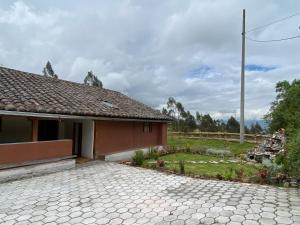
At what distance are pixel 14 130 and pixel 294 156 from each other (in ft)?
40.6

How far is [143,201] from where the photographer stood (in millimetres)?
7801

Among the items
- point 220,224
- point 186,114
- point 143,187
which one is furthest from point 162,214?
point 186,114

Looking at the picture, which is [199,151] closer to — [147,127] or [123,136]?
[147,127]

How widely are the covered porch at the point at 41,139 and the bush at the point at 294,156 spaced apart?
28.6 feet

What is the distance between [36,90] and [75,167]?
160 inches

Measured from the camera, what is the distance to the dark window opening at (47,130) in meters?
15.5

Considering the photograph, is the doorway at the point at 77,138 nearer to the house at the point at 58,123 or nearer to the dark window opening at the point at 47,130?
the house at the point at 58,123

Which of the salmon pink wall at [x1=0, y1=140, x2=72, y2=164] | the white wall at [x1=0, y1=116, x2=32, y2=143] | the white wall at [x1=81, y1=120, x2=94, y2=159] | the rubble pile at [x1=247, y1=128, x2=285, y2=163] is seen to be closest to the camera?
the salmon pink wall at [x1=0, y1=140, x2=72, y2=164]

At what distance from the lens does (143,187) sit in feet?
30.6

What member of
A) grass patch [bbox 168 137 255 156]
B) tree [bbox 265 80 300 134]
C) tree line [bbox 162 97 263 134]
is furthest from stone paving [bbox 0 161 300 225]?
tree line [bbox 162 97 263 134]

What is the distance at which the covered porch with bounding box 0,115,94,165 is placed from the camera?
37.0 feet

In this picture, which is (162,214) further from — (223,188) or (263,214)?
(223,188)

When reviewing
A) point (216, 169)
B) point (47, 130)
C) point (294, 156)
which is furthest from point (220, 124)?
point (294, 156)

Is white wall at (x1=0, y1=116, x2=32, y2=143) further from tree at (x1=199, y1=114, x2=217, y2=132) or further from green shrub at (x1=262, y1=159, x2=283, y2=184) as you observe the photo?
tree at (x1=199, y1=114, x2=217, y2=132)
